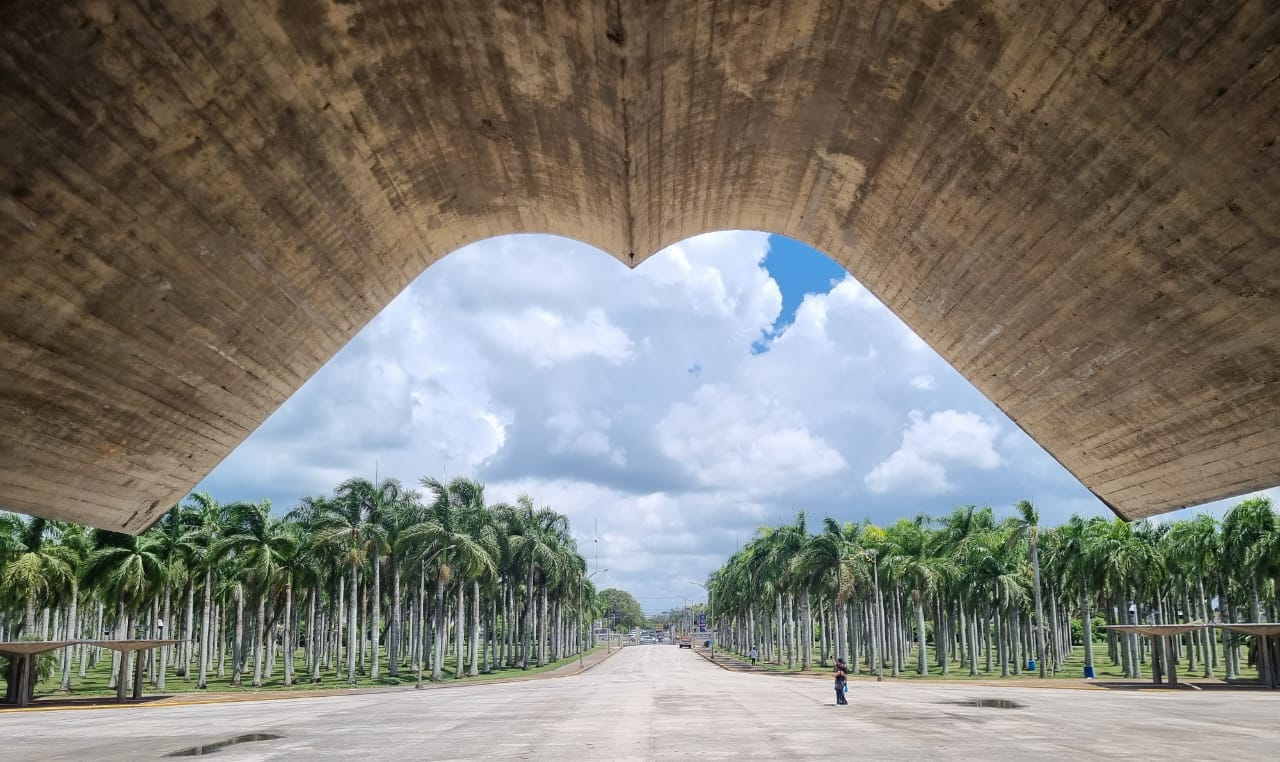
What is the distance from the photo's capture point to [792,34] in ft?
31.7

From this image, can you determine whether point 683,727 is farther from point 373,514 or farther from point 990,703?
point 373,514

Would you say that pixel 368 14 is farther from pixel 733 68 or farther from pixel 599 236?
pixel 599 236

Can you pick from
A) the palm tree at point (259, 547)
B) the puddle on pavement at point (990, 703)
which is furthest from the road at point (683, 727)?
the palm tree at point (259, 547)

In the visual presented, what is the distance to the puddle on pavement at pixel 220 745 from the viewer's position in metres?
18.3

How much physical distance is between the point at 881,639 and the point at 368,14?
2288 inches

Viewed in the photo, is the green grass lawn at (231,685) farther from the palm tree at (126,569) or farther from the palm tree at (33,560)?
the palm tree at (33,560)

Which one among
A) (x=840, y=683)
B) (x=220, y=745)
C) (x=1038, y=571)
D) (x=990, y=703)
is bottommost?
(x=990, y=703)

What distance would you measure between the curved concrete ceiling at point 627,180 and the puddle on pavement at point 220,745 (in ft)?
22.4

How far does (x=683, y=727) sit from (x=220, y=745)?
10943mm

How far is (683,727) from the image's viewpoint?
2230 cm

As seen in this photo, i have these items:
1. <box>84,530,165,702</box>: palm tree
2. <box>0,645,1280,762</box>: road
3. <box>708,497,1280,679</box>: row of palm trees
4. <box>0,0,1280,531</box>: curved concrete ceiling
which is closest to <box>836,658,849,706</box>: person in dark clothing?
<box>0,645,1280,762</box>: road

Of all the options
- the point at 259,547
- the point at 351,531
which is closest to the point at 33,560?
the point at 259,547

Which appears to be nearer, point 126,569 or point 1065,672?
point 126,569

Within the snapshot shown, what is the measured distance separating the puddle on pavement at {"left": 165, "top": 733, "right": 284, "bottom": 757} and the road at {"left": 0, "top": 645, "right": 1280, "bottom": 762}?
0.40 metres
